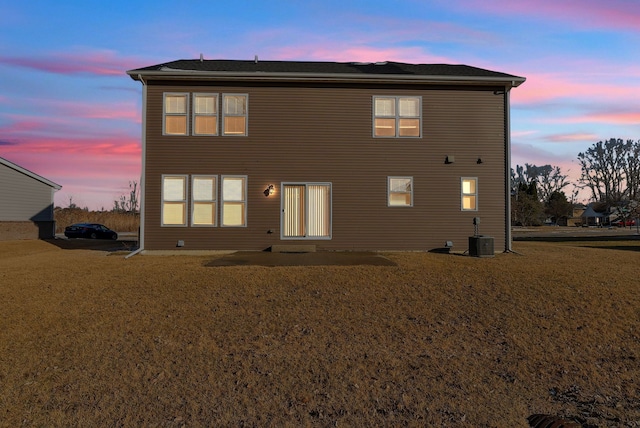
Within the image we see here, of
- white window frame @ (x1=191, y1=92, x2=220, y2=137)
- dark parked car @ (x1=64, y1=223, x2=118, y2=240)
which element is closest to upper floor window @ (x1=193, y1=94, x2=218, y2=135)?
white window frame @ (x1=191, y1=92, x2=220, y2=137)

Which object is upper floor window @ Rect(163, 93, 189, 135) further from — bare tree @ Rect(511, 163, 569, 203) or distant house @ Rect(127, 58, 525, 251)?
bare tree @ Rect(511, 163, 569, 203)

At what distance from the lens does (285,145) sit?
15.1 meters

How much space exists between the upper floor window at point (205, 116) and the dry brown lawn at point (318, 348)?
19.5ft

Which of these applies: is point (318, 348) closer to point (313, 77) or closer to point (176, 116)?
point (313, 77)

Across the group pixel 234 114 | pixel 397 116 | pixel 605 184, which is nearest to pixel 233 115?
pixel 234 114

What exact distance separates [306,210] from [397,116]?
459cm

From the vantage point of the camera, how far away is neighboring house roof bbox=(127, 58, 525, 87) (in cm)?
1473

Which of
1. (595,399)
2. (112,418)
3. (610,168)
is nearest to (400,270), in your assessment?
(595,399)

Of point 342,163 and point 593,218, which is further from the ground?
point 342,163

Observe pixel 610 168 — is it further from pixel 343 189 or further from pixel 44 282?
pixel 44 282

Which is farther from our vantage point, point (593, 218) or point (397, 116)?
point (593, 218)

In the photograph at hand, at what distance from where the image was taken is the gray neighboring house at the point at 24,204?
26703 mm

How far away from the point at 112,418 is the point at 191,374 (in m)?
1.16

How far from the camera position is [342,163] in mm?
15188
